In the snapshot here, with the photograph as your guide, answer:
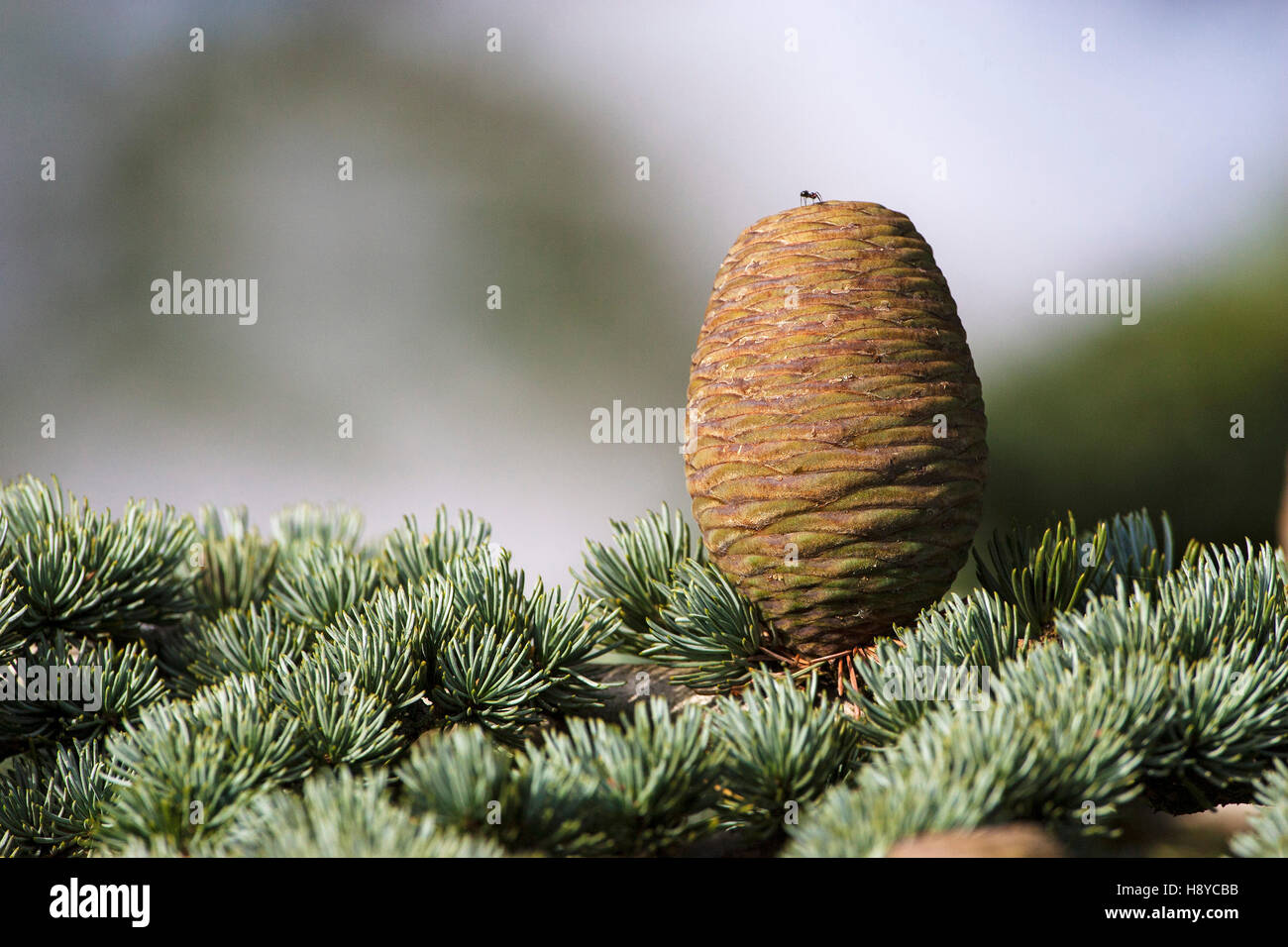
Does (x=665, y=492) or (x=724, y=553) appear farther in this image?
(x=665, y=492)

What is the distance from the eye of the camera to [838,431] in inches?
24.2

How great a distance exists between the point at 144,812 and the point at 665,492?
2.22 meters

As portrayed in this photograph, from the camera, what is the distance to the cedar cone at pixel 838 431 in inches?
24.3

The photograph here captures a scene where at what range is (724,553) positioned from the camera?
0.66 m

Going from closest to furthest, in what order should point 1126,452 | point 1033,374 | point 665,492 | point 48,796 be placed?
point 48,796, point 1126,452, point 1033,374, point 665,492

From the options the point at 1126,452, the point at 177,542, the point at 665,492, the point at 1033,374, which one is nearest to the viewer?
the point at 177,542

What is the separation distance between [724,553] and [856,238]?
0.79 feet

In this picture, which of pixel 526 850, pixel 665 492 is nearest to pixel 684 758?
pixel 526 850

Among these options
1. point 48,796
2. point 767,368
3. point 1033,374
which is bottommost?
point 48,796

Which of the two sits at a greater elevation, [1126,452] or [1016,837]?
[1126,452]

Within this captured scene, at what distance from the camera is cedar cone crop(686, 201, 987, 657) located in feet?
2.02

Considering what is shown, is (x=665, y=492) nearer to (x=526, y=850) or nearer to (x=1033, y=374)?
(x=1033, y=374)
